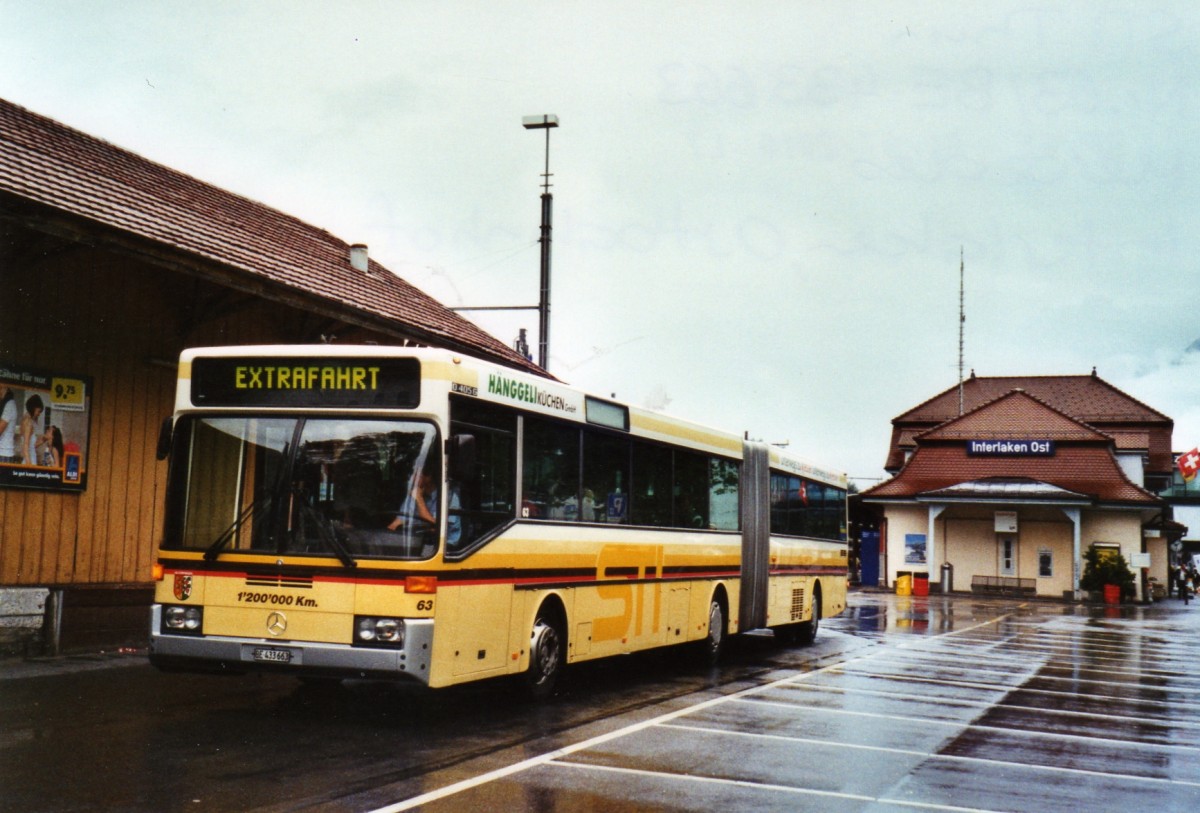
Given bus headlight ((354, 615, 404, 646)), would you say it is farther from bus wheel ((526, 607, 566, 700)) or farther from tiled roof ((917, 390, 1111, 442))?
tiled roof ((917, 390, 1111, 442))

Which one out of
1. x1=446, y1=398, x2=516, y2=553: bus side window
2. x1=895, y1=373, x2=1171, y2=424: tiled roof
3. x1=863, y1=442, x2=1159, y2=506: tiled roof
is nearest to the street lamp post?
x1=446, y1=398, x2=516, y2=553: bus side window

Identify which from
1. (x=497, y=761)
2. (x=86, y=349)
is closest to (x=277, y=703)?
(x=497, y=761)

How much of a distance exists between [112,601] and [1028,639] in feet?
54.9

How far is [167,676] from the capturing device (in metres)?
12.2

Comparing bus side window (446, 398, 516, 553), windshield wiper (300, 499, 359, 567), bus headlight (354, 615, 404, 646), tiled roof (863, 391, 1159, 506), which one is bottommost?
bus headlight (354, 615, 404, 646)

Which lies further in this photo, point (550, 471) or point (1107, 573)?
point (1107, 573)

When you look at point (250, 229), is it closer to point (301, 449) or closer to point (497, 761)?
point (301, 449)

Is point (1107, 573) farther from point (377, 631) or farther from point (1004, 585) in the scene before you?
point (377, 631)

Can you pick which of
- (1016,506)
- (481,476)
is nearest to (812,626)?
(481,476)

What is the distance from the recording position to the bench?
157 feet

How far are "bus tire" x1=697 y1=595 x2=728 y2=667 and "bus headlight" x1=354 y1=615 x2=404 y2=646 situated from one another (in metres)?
7.27

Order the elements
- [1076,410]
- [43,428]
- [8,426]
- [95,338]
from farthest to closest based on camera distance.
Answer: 1. [1076,410]
2. [95,338]
3. [43,428]
4. [8,426]

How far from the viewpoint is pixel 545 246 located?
28.1 metres

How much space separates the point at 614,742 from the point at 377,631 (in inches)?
77.3
